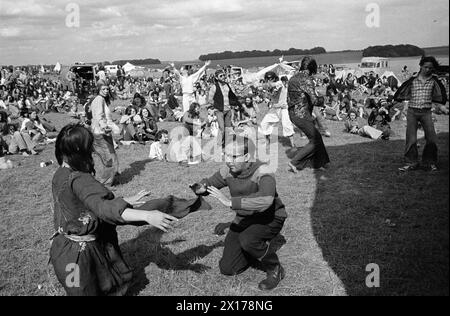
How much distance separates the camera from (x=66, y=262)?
3.07 m

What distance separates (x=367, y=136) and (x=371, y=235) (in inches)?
251

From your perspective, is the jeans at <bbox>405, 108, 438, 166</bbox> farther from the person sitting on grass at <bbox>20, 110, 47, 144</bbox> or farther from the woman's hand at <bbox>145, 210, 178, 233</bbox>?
the person sitting on grass at <bbox>20, 110, 47, 144</bbox>

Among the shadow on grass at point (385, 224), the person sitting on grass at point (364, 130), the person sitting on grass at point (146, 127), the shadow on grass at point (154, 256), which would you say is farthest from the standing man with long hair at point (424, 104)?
the person sitting on grass at point (146, 127)

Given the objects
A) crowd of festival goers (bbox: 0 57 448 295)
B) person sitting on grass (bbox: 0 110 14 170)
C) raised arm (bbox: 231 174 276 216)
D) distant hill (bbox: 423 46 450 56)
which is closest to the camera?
distant hill (bbox: 423 46 450 56)

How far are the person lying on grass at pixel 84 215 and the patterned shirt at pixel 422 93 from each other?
5.07 meters

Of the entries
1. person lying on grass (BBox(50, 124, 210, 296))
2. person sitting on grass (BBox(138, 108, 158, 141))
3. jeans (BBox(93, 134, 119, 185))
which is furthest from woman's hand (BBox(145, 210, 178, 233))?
person sitting on grass (BBox(138, 108, 158, 141))

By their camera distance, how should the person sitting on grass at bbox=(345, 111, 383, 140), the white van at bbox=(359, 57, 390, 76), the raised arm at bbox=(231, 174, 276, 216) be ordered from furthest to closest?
the white van at bbox=(359, 57, 390, 76), the person sitting on grass at bbox=(345, 111, 383, 140), the raised arm at bbox=(231, 174, 276, 216)

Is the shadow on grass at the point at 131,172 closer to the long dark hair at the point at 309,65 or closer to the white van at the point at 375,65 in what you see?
the long dark hair at the point at 309,65

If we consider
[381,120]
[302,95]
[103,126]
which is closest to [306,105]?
[302,95]

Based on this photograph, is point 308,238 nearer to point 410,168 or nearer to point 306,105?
point 306,105

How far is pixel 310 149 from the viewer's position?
284 inches

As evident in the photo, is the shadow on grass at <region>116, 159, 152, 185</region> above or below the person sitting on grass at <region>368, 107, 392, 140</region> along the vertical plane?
below

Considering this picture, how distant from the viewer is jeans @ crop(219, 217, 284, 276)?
3.66 m

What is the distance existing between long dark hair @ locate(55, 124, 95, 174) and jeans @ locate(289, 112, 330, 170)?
492 cm
